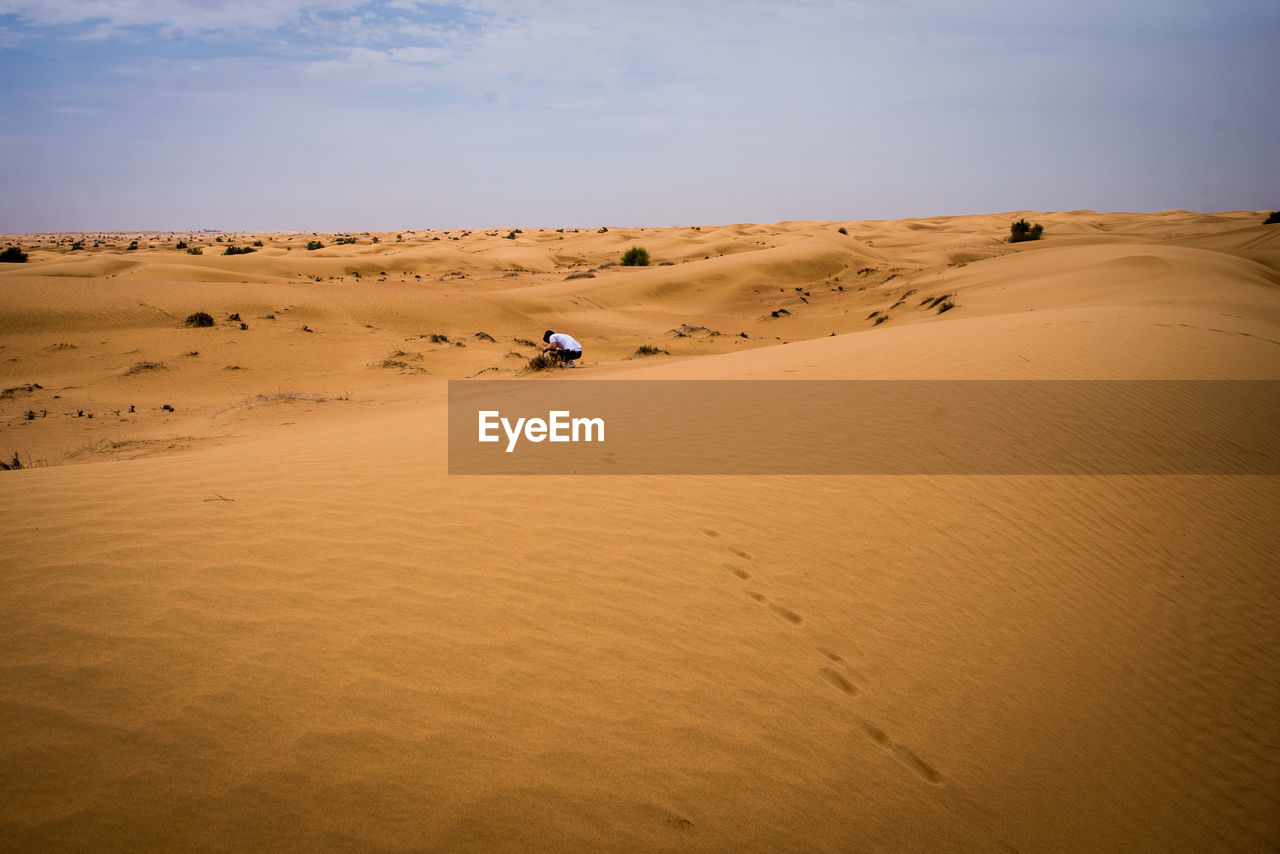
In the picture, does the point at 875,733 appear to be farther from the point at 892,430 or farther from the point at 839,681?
the point at 892,430

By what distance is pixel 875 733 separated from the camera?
120 inches

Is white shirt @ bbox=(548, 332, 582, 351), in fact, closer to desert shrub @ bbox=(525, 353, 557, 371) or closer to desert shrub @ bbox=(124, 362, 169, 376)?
desert shrub @ bbox=(525, 353, 557, 371)

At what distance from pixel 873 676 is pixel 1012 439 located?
3657 mm

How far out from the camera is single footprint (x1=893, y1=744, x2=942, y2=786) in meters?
2.89

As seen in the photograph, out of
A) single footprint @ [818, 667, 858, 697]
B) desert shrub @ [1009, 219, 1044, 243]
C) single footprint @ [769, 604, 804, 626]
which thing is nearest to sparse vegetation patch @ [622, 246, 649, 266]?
desert shrub @ [1009, 219, 1044, 243]

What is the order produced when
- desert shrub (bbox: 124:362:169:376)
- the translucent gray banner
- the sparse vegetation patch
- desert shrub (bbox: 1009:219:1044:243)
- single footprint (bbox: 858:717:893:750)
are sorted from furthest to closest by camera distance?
desert shrub (bbox: 1009:219:1044:243) → the sparse vegetation patch → desert shrub (bbox: 124:362:169:376) → the translucent gray banner → single footprint (bbox: 858:717:893:750)

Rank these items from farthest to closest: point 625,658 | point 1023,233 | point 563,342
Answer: point 1023,233 → point 563,342 → point 625,658

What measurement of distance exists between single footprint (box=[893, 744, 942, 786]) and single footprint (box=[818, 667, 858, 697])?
12.3 inches

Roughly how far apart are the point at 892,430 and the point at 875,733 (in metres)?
3.61

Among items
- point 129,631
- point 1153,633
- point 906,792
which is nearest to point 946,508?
point 1153,633

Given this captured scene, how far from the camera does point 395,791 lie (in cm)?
245

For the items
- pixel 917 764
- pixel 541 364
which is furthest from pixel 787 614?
pixel 541 364

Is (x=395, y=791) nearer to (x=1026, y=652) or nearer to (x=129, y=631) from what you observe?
(x=129, y=631)

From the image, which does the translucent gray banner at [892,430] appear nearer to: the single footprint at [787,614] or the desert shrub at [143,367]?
the single footprint at [787,614]
